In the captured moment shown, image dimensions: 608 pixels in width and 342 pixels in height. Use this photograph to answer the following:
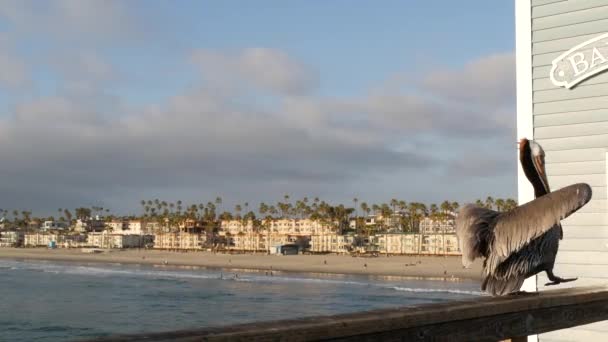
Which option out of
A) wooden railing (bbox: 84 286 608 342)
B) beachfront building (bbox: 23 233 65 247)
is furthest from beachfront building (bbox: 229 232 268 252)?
wooden railing (bbox: 84 286 608 342)

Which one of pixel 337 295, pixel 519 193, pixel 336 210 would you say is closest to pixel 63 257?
pixel 336 210

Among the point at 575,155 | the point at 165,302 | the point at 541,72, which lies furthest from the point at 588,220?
the point at 165,302

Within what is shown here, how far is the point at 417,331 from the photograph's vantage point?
2846mm

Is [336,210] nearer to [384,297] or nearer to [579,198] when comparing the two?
[384,297]

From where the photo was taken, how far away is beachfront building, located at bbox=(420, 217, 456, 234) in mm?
129375

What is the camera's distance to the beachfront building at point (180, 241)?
156000 mm

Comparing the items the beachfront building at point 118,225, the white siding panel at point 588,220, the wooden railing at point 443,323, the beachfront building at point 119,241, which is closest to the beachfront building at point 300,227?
the beachfront building at point 119,241

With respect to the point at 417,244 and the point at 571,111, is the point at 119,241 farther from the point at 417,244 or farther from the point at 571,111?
the point at 571,111

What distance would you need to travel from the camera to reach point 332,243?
5281 inches

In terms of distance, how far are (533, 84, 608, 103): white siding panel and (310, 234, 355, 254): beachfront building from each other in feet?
402

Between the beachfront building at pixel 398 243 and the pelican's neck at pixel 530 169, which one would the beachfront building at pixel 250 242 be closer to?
the beachfront building at pixel 398 243

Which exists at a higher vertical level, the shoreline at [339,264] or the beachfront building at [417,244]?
the beachfront building at [417,244]

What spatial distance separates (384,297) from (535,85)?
41965mm

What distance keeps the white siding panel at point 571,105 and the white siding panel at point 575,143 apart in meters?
0.30
